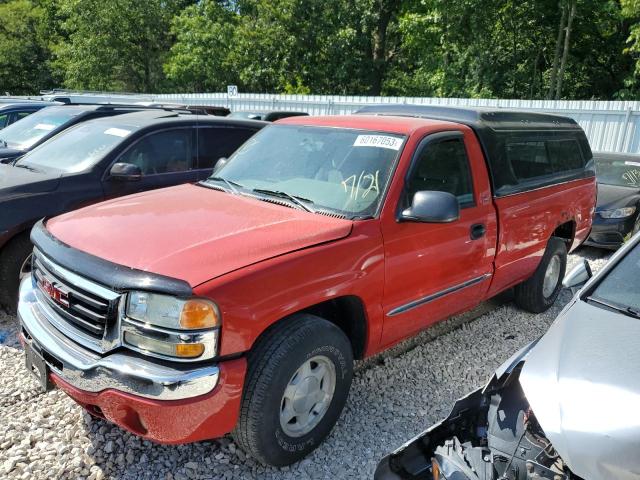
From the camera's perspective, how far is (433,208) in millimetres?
2969

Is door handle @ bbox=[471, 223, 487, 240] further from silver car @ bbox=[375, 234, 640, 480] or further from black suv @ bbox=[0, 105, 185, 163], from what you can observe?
black suv @ bbox=[0, 105, 185, 163]

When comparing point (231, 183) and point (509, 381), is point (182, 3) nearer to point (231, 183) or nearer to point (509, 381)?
point (231, 183)

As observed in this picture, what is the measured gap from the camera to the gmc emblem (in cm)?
262

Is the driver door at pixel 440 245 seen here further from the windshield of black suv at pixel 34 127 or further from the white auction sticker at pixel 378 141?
the windshield of black suv at pixel 34 127

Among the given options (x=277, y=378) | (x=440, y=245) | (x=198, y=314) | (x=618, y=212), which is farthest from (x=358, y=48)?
(x=198, y=314)

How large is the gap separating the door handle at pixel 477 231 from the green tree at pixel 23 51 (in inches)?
1460

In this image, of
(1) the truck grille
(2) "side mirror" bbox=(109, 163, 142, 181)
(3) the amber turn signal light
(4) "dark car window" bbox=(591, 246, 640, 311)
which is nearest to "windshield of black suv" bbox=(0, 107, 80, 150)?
(2) "side mirror" bbox=(109, 163, 142, 181)

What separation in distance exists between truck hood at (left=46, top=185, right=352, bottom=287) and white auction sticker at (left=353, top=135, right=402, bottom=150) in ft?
2.26

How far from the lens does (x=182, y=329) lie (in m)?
2.26

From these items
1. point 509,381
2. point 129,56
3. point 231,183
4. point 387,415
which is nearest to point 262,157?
point 231,183

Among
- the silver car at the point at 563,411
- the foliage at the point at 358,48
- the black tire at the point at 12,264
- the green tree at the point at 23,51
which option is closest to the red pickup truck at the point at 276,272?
the silver car at the point at 563,411

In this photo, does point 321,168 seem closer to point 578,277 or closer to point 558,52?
point 578,277

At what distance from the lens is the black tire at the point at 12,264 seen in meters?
4.16

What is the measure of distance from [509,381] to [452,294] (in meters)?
1.35
